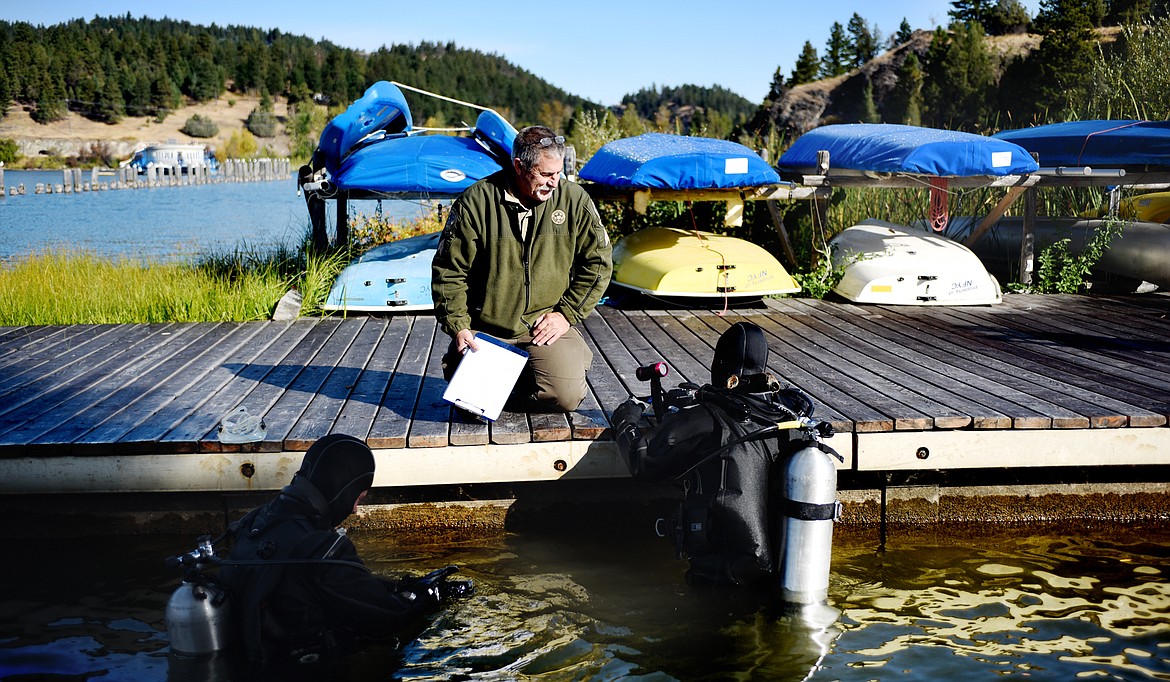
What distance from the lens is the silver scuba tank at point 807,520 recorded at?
3.64 meters

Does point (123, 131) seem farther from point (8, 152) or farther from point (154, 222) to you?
point (154, 222)

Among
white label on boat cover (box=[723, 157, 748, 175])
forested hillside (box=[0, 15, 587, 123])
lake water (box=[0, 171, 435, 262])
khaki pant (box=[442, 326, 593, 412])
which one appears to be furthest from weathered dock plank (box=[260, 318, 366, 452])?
forested hillside (box=[0, 15, 587, 123])

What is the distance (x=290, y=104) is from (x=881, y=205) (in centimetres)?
9432

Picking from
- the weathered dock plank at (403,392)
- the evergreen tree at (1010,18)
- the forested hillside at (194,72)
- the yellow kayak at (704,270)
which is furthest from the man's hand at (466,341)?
the forested hillside at (194,72)

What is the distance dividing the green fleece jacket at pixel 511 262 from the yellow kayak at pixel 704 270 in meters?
3.08

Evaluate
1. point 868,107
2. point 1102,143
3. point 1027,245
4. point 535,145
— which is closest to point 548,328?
point 535,145

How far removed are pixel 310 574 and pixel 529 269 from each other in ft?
6.57

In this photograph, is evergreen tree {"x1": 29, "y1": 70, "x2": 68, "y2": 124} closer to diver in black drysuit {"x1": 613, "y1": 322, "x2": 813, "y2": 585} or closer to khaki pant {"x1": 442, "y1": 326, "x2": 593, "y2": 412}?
khaki pant {"x1": 442, "y1": 326, "x2": 593, "y2": 412}

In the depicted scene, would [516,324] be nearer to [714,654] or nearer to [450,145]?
[714,654]

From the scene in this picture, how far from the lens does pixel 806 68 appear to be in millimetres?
67250

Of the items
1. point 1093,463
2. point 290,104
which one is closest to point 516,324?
point 1093,463

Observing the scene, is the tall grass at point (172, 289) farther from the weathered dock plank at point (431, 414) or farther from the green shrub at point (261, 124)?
the green shrub at point (261, 124)

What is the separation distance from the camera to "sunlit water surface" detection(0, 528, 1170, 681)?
139 inches

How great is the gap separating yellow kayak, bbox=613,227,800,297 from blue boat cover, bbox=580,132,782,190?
551mm
